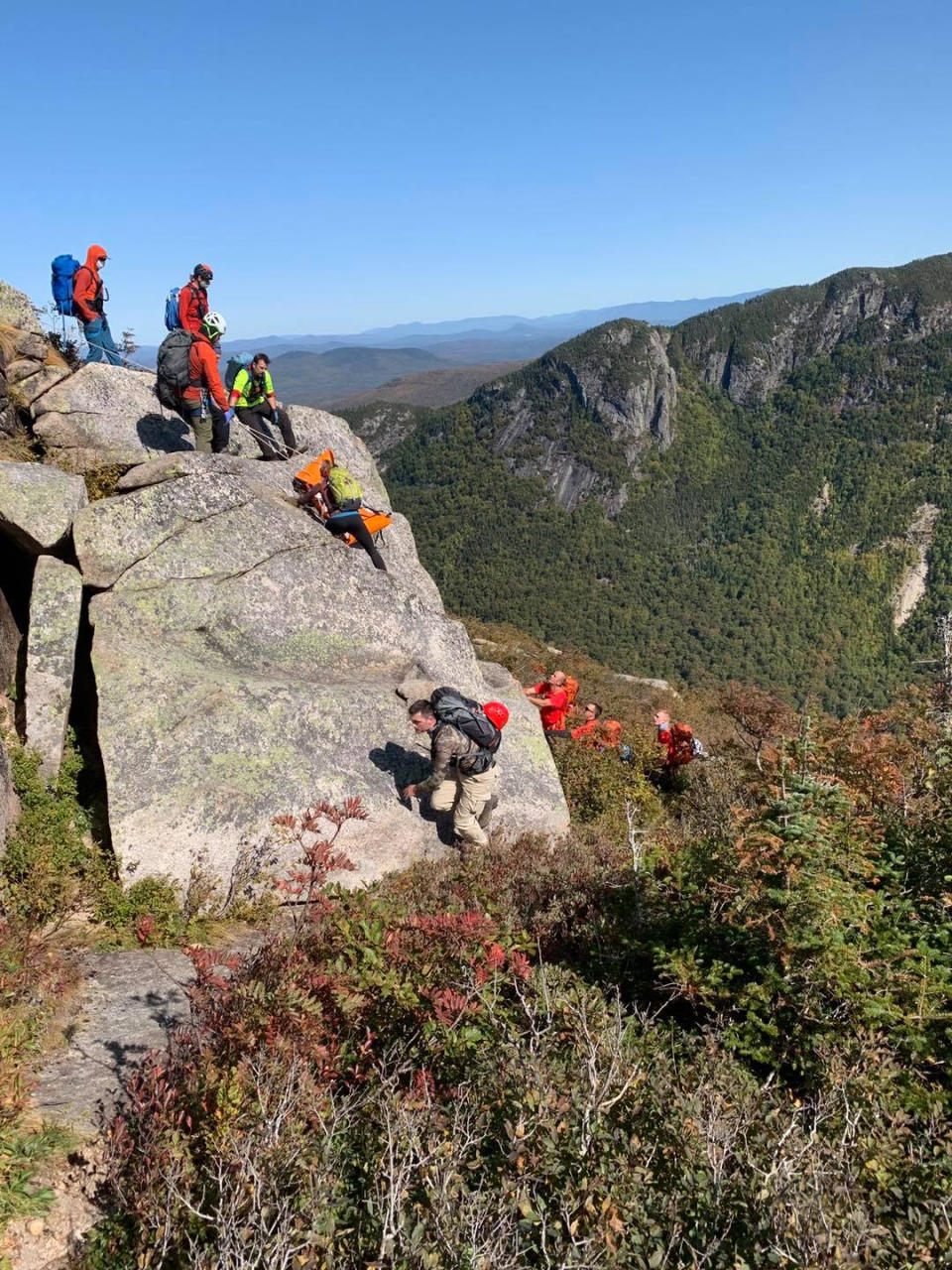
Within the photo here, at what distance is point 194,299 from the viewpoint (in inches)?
543

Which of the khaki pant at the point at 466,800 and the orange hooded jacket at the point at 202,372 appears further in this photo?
the orange hooded jacket at the point at 202,372

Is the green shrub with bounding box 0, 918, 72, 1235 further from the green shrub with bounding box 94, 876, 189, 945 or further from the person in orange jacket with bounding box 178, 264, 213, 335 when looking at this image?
the person in orange jacket with bounding box 178, 264, 213, 335

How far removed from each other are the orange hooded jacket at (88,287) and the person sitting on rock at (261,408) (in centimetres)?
331

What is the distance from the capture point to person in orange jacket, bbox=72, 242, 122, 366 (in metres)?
14.3

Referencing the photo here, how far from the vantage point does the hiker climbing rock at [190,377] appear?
11883 millimetres

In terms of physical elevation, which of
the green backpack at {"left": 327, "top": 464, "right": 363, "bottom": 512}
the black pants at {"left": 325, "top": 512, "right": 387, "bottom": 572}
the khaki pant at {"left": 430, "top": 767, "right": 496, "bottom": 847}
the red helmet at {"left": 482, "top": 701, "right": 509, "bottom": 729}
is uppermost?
the green backpack at {"left": 327, "top": 464, "right": 363, "bottom": 512}

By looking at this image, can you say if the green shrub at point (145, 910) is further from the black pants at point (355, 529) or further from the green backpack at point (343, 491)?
the green backpack at point (343, 491)

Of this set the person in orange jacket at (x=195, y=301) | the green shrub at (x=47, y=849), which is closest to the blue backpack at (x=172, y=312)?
the person in orange jacket at (x=195, y=301)

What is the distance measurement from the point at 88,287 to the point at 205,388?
4604mm

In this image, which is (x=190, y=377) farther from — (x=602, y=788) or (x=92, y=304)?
(x=602, y=788)

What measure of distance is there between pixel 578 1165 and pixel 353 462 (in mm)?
16118

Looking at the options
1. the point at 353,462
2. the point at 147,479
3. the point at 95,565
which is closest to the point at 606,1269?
the point at 95,565

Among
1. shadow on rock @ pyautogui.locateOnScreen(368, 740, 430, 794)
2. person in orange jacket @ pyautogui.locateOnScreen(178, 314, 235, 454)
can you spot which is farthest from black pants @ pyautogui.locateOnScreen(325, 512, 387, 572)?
shadow on rock @ pyautogui.locateOnScreen(368, 740, 430, 794)

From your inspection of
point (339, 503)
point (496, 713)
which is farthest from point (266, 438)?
point (496, 713)
